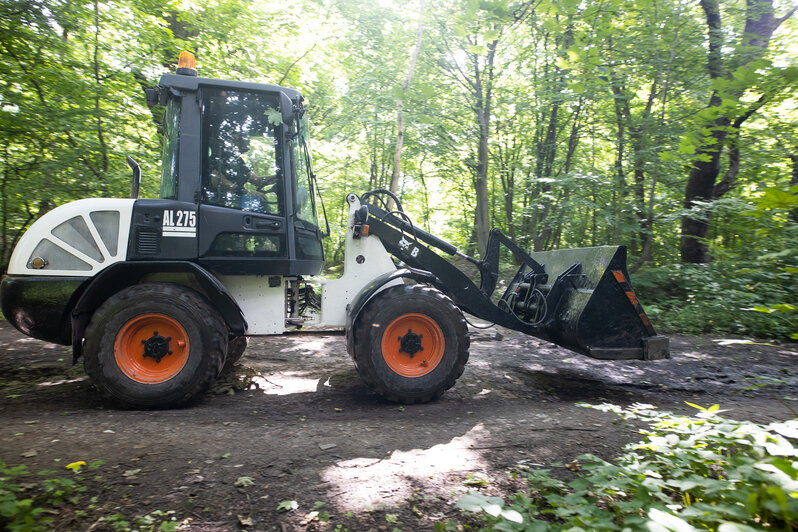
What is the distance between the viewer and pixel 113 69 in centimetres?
758

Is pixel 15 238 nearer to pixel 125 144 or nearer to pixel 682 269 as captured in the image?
pixel 125 144

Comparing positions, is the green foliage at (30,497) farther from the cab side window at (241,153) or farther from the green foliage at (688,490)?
the cab side window at (241,153)

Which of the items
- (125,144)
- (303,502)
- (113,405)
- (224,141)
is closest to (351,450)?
(303,502)

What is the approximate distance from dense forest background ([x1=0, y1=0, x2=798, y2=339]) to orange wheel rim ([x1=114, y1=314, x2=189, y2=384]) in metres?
4.48

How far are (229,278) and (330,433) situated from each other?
181 cm

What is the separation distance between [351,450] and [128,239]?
261 cm

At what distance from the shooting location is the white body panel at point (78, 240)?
3.66 metres

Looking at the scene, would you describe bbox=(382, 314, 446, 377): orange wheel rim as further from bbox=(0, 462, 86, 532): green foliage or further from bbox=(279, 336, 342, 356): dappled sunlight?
bbox=(0, 462, 86, 532): green foliage

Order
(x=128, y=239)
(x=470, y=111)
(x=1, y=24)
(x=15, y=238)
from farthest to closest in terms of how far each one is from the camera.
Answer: (x=470, y=111) < (x=15, y=238) < (x=1, y=24) < (x=128, y=239)

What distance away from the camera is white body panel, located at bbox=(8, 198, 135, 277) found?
3658 mm

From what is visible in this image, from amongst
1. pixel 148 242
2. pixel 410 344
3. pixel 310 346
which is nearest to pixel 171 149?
pixel 148 242

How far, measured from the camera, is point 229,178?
3.99 m

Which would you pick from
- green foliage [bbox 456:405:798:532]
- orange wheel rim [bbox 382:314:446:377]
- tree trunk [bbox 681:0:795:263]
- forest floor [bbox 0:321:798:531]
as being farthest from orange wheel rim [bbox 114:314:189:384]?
tree trunk [bbox 681:0:795:263]

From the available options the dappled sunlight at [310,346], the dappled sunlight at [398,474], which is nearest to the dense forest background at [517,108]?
the dappled sunlight at [398,474]
